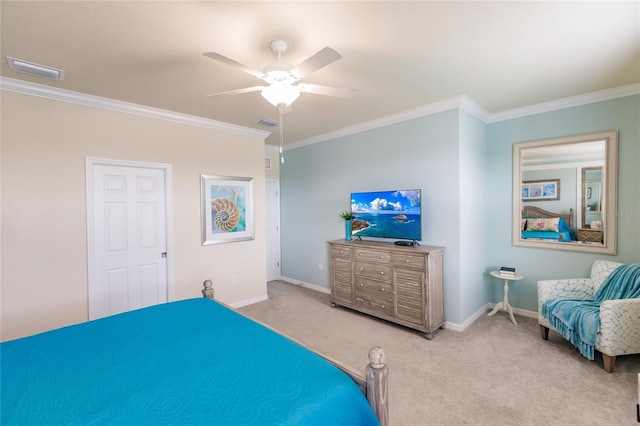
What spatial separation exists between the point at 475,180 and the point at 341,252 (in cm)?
195

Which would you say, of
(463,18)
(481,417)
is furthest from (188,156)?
(481,417)

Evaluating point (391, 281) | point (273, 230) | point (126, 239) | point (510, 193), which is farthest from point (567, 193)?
point (126, 239)

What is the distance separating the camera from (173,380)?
4.27 feet

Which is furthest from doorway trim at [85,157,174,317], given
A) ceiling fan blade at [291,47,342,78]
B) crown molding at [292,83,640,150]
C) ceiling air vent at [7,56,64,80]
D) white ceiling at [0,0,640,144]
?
crown molding at [292,83,640,150]

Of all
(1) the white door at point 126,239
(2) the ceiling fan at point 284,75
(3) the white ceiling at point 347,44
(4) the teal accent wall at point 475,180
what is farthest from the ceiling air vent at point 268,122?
(2) the ceiling fan at point 284,75

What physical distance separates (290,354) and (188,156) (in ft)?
10.3

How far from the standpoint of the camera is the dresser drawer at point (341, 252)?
3.95m

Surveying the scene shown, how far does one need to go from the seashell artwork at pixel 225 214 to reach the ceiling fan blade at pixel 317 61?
2.64 m

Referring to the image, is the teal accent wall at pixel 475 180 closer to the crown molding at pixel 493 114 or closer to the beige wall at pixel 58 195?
the crown molding at pixel 493 114

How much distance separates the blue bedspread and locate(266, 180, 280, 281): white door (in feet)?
12.5

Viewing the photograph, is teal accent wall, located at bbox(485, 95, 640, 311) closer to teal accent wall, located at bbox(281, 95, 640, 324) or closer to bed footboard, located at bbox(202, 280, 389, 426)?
teal accent wall, located at bbox(281, 95, 640, 324)

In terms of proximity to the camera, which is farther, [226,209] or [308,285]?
[308,285]

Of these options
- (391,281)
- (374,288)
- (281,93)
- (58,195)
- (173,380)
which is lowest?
(374,288)

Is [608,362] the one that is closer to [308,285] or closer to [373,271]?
[373,271]
